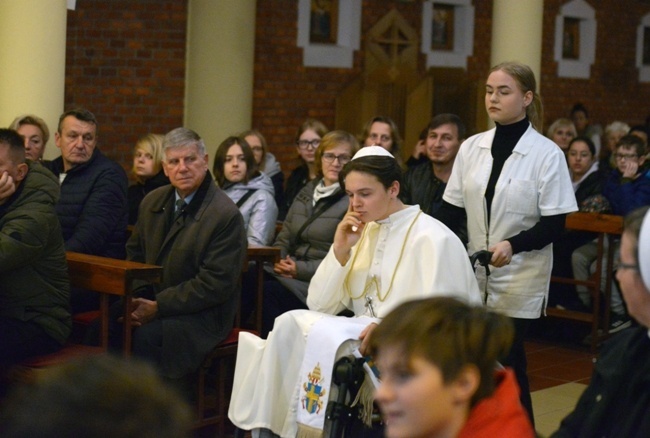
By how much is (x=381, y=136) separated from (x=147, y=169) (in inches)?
60.1

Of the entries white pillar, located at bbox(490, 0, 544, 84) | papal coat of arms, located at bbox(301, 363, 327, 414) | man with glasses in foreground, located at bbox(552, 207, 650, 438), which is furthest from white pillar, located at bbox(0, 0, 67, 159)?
man with glasses in foreground, located at bbox(552, 207, 650, 438)

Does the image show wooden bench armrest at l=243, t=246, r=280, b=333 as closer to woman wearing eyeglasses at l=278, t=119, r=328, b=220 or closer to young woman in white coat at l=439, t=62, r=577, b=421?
young woman in white coat at l=439, t=62, r=577, b=421

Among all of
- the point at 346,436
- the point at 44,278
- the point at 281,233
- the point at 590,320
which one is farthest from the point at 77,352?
the point at 590,320

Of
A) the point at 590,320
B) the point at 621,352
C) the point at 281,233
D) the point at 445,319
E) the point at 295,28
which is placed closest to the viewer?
the point at 445,319

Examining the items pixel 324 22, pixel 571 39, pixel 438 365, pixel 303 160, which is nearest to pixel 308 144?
pixel 303 160

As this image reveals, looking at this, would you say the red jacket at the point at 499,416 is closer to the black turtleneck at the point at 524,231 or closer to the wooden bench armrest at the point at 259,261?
the black turtleneck at the point at 524,231

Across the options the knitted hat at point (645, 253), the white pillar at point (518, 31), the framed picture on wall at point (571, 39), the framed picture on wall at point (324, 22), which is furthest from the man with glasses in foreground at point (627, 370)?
the framed picture on wall at point (571, 39)

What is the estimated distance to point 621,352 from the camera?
2.71m

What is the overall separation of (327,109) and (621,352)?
8899 millimetres

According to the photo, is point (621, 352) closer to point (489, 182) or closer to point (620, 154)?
point (489, 182)

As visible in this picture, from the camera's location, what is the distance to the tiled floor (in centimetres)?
588

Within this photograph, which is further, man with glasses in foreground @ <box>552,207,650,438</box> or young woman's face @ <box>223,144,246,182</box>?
young woman's face @ <box>223,144,246,182</box>

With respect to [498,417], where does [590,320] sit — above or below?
below

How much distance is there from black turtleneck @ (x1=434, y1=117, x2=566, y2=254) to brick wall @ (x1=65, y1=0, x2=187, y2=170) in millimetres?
5439
